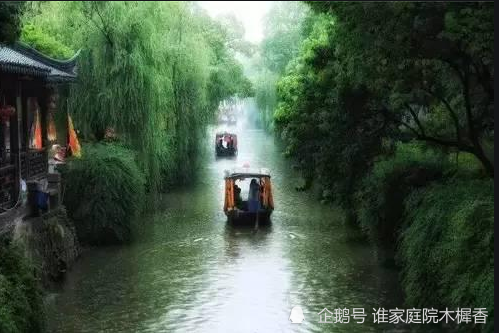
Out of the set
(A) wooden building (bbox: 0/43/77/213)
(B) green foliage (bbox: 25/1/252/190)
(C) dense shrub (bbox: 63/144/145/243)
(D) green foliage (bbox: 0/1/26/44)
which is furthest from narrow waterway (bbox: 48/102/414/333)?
(D) green foliage (bbox: 0/1/26/44)

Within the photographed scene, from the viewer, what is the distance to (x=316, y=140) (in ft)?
54.7

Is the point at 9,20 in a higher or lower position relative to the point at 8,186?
higher

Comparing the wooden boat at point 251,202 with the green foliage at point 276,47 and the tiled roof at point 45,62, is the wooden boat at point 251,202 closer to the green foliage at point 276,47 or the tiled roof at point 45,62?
the tiled roof at point 45,62

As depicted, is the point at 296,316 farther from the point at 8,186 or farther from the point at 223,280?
the point at 8,186

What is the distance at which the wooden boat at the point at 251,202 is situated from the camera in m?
19.7

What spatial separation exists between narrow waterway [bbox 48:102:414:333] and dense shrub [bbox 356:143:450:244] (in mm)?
782

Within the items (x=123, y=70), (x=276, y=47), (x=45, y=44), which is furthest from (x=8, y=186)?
(x=276, y=47)

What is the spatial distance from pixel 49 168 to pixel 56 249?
2616mm

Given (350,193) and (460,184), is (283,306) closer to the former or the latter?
(460,184)

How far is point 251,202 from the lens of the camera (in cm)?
1988

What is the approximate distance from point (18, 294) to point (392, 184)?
816cm

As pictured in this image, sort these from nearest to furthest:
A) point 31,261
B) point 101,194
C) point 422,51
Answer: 1. point 422,51
2. point 31,261
3. point 101,194

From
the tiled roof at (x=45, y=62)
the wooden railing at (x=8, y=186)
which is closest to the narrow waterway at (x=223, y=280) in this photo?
the wooden railing at (x=8, y=186)

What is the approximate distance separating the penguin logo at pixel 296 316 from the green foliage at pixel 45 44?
9.93 meters
